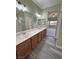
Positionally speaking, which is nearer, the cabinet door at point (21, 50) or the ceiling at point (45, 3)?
the cabinet door at point (21, 50)

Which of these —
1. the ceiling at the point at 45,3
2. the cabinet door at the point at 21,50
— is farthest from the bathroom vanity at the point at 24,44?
the ceiling at the point at 45,3

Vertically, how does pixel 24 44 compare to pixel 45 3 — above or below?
below

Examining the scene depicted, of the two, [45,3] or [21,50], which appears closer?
[21,50]

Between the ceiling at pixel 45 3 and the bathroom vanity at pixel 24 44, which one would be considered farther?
the ceiling at pixel 45 3

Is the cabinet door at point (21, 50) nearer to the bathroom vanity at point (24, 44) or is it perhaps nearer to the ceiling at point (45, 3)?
the bathroom vanity at point (24, 44)

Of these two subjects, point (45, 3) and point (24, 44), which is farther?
point (45, 3)

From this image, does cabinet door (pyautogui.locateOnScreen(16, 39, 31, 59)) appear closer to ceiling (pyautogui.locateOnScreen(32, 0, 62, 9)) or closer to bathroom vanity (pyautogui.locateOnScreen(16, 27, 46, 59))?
bathroom vanity (pyautogui.locateOnScreen(16, 27, 46, 59))

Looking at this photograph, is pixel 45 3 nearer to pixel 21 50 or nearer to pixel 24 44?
pixel 24 44

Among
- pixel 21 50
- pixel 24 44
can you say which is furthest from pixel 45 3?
pixel 21 50

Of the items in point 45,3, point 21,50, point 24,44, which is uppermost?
point 45,3

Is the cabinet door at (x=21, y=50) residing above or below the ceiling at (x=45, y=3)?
below
